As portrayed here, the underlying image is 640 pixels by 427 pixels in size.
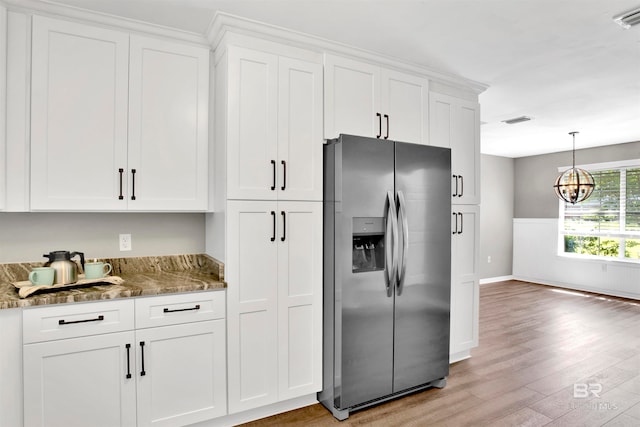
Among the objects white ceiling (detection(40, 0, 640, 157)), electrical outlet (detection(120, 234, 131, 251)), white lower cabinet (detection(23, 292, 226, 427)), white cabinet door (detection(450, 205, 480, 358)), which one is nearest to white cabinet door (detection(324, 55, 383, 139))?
white ceiling (detection(40, 0, 640, 157))

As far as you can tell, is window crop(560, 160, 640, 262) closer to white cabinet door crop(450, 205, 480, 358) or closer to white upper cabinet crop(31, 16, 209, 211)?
white cabinet door crop(450, 205, 480, 358)

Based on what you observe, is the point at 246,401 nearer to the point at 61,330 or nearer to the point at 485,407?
the point at 61,330

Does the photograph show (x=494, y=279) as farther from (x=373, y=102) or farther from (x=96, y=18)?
(x=96, y=18)

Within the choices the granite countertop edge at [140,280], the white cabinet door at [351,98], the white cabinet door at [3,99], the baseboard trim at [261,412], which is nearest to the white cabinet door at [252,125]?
the white cabinet door at [351,98]

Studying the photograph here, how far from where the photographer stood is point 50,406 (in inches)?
75.7

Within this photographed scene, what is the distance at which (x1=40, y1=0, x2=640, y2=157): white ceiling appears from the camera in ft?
7.23

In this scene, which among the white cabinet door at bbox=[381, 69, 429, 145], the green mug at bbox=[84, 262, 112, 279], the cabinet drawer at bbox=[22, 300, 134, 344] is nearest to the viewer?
the cabinet drawer at bbox=[22, 300, 134, 344]

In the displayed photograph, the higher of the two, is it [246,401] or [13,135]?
[13,135]

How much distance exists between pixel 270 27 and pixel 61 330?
2.13 metres

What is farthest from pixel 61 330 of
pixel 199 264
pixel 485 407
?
pixel 485 407

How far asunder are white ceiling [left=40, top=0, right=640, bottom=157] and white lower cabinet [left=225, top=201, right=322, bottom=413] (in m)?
1.18

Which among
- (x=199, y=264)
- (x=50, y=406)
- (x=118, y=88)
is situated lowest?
(x=50, y=406)

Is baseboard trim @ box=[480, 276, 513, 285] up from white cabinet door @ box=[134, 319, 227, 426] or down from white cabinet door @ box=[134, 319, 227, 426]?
down

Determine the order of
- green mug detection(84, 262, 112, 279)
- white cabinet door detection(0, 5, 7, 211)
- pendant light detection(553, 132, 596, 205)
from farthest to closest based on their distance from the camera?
1. pendant light detection(553, 132, 596, 205)
2. green mug detection(84, 262, 112, 279)
3. white cabinet door detection(0, 5, 7, 211)
